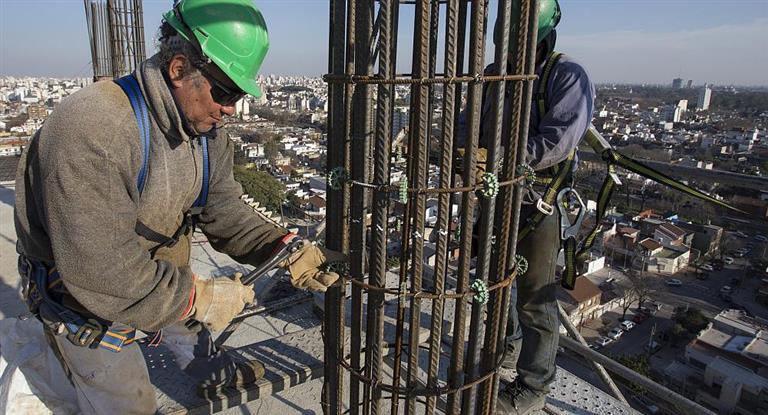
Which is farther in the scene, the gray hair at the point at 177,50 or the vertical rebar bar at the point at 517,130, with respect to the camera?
the vertical rebar bar at the point at 517,130

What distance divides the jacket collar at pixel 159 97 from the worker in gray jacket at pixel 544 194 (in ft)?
4.42

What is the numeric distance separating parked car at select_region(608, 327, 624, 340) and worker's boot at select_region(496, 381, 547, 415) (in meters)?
19.5

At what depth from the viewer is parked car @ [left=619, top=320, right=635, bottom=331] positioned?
21208 mm

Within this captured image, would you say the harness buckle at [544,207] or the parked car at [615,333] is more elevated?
the harness buckle at [544,207]

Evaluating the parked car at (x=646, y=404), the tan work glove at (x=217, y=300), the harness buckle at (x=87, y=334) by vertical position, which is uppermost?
the tan work glove at (x=217, y=300)

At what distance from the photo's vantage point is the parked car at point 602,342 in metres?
19.5

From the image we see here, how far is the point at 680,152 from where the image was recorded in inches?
1966

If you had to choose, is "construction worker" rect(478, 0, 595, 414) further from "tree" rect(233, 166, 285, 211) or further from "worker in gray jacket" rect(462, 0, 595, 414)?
"tree" rect(233, 166, 285, 211)

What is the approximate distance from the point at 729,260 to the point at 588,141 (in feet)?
102

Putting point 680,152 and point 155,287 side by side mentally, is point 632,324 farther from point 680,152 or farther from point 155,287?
point 680,152

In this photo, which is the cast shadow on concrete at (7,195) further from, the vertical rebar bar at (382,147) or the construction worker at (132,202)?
the vertical rebar bar at (382,147)

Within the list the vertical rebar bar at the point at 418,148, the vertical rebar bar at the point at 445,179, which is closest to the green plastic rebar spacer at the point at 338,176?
the vertical rebar bar at the point at 418,148

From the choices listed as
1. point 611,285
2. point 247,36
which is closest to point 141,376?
point 247,36

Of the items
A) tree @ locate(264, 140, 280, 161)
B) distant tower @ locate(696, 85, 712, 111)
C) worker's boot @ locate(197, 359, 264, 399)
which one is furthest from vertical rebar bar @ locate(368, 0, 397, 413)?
distant tower @ locate(696, 85, 712, 111)
